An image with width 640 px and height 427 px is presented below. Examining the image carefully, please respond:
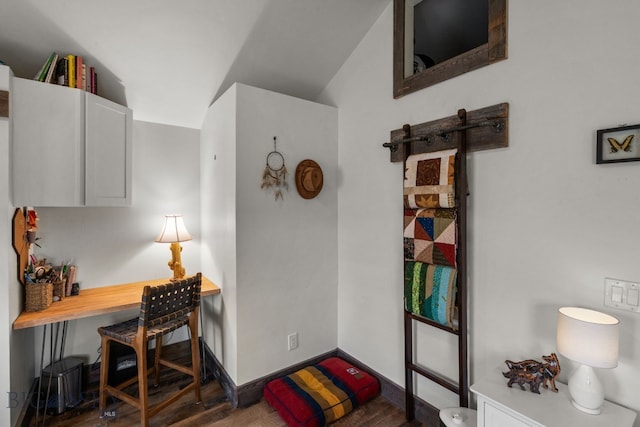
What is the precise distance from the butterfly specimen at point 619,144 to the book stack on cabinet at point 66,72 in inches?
110

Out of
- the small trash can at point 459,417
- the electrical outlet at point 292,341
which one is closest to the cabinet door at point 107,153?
the electrical outlet at point 292,341

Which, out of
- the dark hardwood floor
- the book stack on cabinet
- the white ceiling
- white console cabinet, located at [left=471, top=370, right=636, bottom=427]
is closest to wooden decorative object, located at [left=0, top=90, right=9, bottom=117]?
the book stack on cabinet

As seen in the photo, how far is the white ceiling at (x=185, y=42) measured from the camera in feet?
5.77

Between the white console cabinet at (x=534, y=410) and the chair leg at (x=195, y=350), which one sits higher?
the white console cabinet at (x=534, y=410)

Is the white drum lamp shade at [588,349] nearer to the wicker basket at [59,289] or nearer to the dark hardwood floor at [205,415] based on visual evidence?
the dark hardwood floor at [205,415]

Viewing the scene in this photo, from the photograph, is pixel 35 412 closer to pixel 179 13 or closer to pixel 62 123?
pixel 62 123

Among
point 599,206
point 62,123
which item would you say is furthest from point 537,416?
point 62,123

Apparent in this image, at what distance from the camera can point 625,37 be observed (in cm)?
120

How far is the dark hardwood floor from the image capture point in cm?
194

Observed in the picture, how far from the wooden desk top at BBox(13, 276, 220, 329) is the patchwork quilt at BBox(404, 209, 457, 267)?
145 centimetres

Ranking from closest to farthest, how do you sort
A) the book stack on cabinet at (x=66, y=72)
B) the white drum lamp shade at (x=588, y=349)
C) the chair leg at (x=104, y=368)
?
the white drum lamp shade at (x=588, y=349) < the book stack on cabinet at (x=66, y=72) < the chair leg at (x=104, y=368)

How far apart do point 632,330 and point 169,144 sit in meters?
3.13

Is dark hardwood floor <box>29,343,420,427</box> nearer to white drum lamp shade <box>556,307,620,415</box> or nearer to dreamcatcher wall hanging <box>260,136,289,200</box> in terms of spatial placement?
white drum lamp shade <box>556,307,620,415</box>

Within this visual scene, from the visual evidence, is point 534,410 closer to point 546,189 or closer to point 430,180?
point 546,189
